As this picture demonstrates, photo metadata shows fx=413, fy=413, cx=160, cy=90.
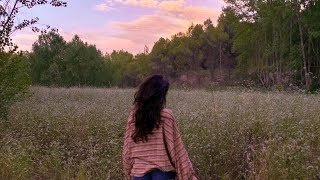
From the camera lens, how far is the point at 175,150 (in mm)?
4129

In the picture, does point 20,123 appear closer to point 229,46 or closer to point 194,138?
point 194,138

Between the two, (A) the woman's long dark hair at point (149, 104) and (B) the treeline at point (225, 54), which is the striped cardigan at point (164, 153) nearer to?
(A) the woman's long dark hair at point (149, 104)

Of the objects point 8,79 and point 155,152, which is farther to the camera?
point 8,79

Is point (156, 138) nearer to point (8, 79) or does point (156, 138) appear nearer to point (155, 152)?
point (155, 152)

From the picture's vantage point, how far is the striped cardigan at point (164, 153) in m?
4.07

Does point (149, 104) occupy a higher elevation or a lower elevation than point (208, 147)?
higher

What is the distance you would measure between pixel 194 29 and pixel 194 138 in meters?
58.7

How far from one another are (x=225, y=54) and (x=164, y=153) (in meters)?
58.8

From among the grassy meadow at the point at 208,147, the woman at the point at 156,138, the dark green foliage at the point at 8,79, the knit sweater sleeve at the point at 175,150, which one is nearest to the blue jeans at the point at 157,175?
the woman at the point at 156,138

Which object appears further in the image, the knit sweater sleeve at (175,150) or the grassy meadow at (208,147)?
the grassy meadow at (208,147)

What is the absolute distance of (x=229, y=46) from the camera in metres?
61.8

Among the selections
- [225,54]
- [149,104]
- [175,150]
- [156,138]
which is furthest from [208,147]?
[225,54]

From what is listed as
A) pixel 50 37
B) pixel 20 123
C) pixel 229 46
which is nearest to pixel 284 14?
pixel 229 46

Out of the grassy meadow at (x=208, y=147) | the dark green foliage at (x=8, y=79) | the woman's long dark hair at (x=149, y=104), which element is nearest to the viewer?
the woman's long dark hair at (x=149, y=104)
